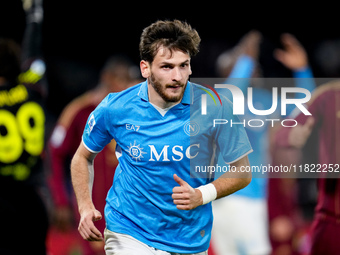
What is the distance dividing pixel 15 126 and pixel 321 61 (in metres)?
11.4

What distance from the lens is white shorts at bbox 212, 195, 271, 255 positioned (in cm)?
691

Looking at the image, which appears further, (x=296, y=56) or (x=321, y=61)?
(x=321, y=61)

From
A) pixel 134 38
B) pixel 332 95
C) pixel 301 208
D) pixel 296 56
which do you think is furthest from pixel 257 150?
pixel 134 38

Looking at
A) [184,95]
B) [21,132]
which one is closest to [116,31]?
[21,132]

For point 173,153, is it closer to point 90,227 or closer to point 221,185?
point 221,185

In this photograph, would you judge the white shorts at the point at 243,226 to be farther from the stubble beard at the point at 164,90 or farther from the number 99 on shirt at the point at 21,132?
the stubble beard at the point at 164,90

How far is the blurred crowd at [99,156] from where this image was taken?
202 inches

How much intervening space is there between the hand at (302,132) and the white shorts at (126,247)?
4.81 feet

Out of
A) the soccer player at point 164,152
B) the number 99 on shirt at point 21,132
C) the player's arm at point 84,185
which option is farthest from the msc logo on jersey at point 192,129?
the number 99 on shirt at point 21,132

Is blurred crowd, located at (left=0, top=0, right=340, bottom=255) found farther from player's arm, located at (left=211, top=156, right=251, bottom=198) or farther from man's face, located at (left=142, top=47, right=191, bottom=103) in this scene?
man's face, located at (left=142, top=47, right=191, bottom=103)

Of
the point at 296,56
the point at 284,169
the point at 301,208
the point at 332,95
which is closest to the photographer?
the point at 332,95

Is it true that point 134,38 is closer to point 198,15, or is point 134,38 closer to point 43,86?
point 198,15

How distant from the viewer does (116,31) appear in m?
15.0

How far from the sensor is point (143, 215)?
3.82 metres
